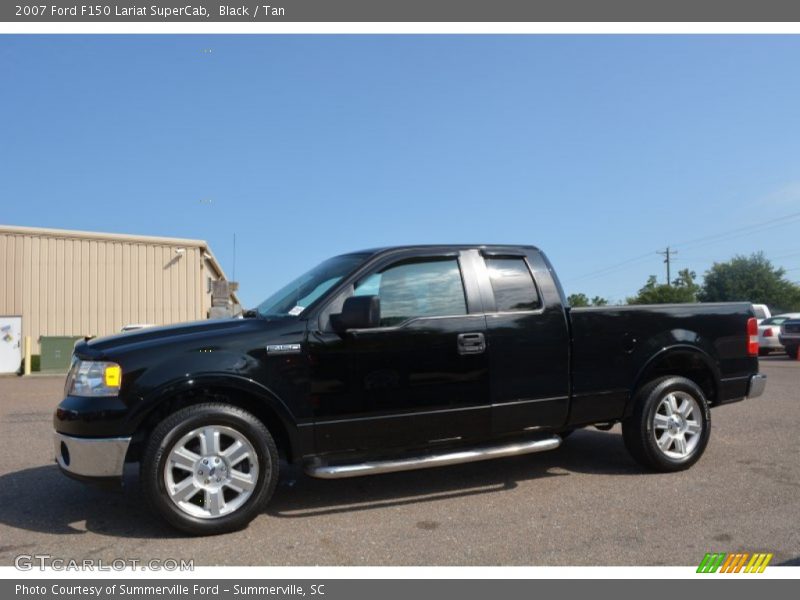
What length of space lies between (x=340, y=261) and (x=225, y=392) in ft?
4.73

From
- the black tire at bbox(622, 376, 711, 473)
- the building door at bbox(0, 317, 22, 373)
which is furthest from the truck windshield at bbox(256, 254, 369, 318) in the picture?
the building door at bbox(0, 317, 22, 373)

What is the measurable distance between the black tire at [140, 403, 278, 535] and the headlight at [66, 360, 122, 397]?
40 cm

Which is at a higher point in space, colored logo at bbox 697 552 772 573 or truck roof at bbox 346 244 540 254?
truck roof at bbox 346 244 540 254

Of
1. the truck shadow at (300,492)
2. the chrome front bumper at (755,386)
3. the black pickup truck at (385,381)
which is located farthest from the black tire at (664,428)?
the chrome front bumper at (755,386)

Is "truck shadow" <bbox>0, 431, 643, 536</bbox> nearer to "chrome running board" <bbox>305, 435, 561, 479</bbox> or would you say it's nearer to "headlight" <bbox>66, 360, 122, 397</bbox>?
"chrome running board" <bbox>305, 435, 561, 479</bbox>

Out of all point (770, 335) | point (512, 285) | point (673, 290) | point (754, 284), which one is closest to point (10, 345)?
point (512, 285)

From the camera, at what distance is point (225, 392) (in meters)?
4.42

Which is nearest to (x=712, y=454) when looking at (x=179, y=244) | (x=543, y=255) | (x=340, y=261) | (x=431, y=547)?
(x=543, y=255)

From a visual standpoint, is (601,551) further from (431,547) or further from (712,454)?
(712,454)

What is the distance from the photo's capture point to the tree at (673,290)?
4541 centimetres

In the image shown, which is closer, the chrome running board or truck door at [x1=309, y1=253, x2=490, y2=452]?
the chrome running board

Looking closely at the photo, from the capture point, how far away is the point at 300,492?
5273mm

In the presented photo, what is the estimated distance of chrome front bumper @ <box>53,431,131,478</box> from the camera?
4102 millimetres

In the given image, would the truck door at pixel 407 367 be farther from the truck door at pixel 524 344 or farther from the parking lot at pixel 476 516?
the parking lot at pixel 476 516
